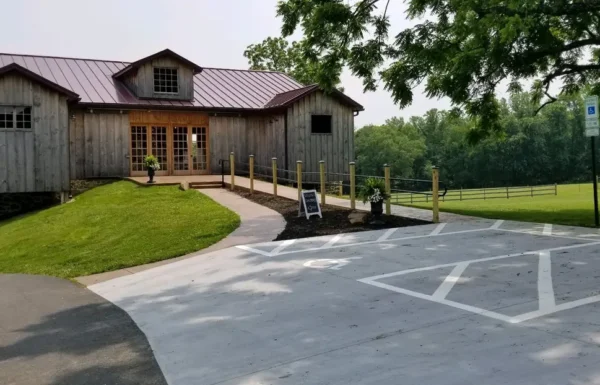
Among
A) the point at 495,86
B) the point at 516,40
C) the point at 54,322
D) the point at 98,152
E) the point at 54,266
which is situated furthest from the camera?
the point at 98,152

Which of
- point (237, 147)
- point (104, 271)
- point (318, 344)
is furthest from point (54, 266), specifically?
point (237, 147)

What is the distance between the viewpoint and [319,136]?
2267 cm

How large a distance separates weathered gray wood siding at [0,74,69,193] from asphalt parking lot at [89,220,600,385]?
39.3 ft

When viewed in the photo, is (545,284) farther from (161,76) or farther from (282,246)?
(161,76)

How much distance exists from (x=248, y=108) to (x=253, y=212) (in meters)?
9.68

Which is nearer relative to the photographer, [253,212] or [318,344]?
[318,344]

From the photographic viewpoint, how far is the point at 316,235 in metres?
11.2

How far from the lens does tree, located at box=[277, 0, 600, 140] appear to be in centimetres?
1131

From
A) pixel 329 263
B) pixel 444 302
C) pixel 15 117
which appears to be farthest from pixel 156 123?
pixel 444 302

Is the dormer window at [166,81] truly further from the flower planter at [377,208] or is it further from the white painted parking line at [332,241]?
the white painted parking line at [332,241]

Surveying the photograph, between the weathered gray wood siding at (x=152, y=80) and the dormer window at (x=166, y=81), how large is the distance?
163mm

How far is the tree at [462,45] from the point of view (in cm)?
1131

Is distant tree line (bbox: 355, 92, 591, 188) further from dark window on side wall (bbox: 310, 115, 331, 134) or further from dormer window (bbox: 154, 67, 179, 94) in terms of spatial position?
dormer window (bbox: 154, 67, 179, 94)

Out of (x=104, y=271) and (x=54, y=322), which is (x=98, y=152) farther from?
(x=54, y=322)
